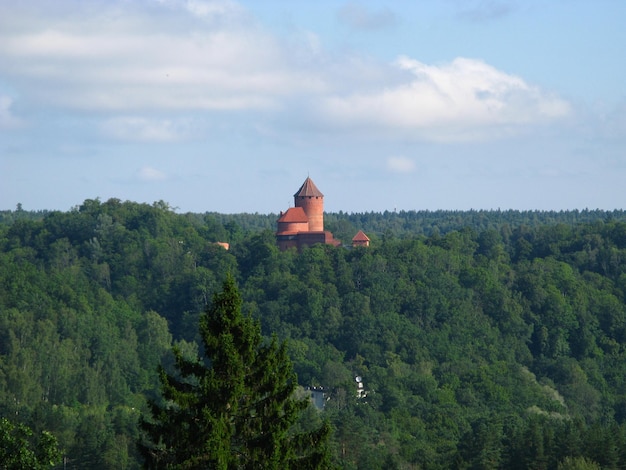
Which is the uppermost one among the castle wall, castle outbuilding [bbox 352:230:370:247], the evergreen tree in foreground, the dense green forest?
the castle wall

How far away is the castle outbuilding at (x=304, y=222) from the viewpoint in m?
113

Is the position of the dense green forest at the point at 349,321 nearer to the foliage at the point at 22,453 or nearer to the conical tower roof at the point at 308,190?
the conical tower roof at the point at 308,190

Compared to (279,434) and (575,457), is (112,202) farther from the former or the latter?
(279,434)

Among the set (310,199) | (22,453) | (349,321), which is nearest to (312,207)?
(310,199)

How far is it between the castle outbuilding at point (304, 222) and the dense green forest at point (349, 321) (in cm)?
148

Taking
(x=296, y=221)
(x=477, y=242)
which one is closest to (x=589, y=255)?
(x=477, y=242)

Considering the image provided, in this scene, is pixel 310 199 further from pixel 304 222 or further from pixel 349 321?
pixel 349 321

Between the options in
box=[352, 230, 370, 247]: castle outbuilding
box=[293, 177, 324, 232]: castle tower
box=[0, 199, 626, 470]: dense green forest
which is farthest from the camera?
box=[352, 230, 370, 247]: castle outbuilding

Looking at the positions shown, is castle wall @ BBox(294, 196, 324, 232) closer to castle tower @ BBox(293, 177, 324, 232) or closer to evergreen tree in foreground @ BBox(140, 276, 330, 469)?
castle tower @ BBox(293, 177, 324, 232)

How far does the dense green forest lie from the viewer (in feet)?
268

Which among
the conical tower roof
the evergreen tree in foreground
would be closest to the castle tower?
the conical tower roof

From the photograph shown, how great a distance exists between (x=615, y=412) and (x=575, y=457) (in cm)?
3302

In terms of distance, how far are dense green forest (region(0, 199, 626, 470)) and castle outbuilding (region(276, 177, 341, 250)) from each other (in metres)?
1.48

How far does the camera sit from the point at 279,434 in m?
23.1
